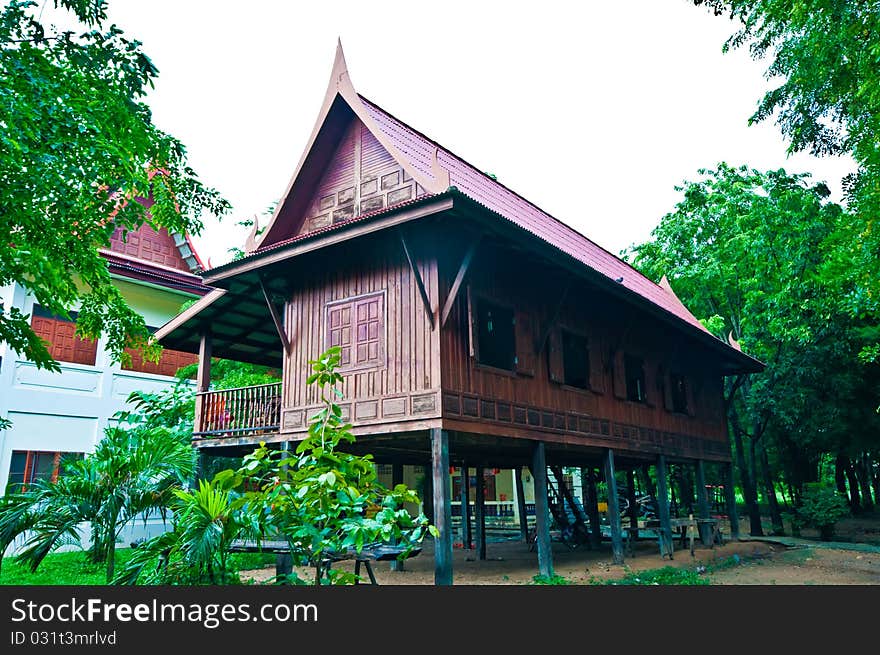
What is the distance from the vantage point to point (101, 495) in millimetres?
6824

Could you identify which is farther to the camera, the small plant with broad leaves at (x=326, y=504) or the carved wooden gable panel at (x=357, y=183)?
→ the carved wooden gable panel at (x=357, y=183)

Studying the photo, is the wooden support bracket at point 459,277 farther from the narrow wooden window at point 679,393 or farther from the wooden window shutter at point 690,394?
the wooden window shutter at point 690,394

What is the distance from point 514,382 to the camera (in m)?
10.8

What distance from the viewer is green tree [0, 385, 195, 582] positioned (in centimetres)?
644

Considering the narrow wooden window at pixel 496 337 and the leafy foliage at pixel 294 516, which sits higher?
the narrow wooden window at pixel 496 337

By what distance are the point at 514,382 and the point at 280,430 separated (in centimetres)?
388

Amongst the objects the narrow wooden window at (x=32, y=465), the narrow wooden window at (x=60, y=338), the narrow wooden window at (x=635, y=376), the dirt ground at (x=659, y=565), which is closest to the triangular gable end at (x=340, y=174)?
the dirt ground at (x=659, y=565)

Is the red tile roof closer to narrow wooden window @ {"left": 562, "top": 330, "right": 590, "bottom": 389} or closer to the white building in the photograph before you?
narrow wooden window @ {"left": 562, "top": 330, "right": 590, "bottom": 389}

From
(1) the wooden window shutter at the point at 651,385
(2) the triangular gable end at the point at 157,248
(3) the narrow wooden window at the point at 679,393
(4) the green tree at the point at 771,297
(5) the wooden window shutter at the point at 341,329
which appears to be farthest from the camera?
(4) the green tree at the point at 771,297

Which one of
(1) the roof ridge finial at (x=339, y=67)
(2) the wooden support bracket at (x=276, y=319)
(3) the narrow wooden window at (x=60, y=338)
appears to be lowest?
(2) the wooden support bracket at (x=276, y=319)

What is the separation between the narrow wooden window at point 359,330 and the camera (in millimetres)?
10125

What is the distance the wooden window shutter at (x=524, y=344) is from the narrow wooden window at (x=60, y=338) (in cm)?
1084

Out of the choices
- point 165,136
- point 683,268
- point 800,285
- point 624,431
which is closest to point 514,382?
point 624,431

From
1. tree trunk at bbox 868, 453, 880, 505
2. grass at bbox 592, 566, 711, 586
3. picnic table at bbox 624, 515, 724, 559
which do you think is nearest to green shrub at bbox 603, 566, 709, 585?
grass at bbox 592, 566, 711, 586
